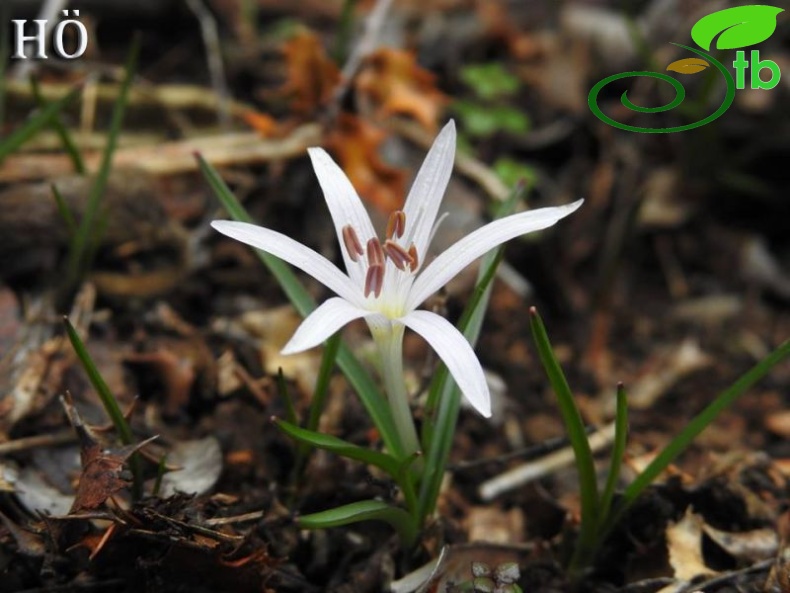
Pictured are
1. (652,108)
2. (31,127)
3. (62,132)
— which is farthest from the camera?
(652,108)

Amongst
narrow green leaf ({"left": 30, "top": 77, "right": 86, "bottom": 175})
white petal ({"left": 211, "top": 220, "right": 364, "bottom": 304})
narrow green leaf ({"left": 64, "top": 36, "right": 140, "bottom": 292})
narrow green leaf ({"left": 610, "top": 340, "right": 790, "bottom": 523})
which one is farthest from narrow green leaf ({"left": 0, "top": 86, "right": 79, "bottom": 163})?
narrow green leaf ({"left": 610, "top": 340, "right": 790, "bottom": 523})

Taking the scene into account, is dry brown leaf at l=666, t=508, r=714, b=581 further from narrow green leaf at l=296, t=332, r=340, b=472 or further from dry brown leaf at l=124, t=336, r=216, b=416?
dry brown leaf at l=124, t=336, r=216, b=416

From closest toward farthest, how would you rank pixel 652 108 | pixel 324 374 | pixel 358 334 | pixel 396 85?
1. pixel 324 374
2. pixel 358 334
3. pixel 652 108
4. pixel 396 85

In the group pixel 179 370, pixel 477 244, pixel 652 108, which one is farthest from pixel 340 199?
pixel 652 108

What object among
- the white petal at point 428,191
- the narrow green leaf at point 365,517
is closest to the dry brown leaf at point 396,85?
the white petal at point 428,191

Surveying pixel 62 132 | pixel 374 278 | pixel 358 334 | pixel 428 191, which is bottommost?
pixel 358 334

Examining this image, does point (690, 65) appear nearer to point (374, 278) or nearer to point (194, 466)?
point (374, 278)
